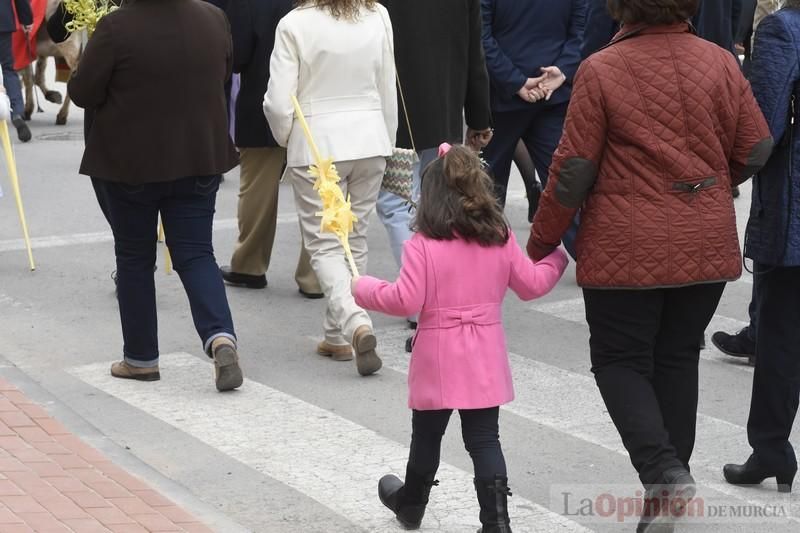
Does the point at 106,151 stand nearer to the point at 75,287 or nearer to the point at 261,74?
the point at 261,74

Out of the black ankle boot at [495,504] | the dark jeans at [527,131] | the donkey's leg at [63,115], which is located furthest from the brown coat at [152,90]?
the donkey's leg at [63,115]

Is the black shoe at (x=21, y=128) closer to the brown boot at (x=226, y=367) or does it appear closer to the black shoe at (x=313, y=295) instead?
the black shoe at (x=313, y=295)

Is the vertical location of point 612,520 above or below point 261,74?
below

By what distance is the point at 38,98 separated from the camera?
16.9m

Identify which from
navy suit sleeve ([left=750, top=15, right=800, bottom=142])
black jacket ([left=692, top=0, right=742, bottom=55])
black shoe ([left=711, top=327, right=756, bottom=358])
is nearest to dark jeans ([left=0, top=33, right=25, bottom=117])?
black jacket ([left=692, top=0, right=742, bottom=55])

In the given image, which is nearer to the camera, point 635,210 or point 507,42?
point 635,210

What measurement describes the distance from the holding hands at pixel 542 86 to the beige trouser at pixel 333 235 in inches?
46.5

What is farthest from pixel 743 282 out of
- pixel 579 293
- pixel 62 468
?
pixel 62 468

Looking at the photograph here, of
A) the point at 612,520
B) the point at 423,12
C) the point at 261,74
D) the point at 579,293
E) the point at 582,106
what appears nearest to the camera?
the point at 582,106

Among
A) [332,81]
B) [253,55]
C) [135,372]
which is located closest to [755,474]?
[332,81]

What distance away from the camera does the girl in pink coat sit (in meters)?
4.45

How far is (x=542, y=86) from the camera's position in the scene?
7742 mm

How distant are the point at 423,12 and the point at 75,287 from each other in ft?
8.77

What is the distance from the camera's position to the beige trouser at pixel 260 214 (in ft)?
26.8
